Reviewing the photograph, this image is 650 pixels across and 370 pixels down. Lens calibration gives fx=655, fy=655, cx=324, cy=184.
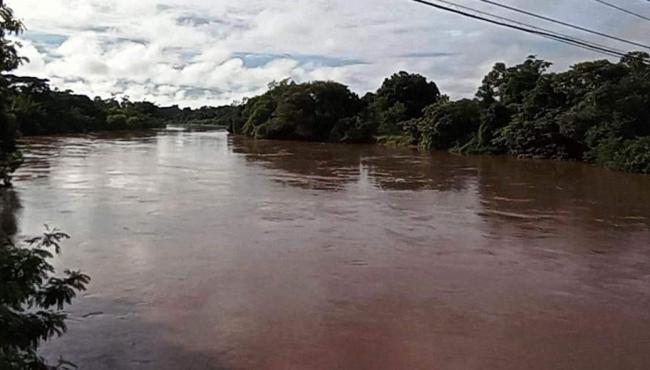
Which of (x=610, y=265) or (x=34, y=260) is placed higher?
(x=34, y=260)

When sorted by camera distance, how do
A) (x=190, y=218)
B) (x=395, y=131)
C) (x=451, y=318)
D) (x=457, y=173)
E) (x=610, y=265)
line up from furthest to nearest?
(x=395, y=131) → (x=457, y=173) → (x=190, y=218) → (x=610, y=265) → (x=451, y=318)

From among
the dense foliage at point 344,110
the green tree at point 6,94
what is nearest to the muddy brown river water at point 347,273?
the green tree at point 6,94

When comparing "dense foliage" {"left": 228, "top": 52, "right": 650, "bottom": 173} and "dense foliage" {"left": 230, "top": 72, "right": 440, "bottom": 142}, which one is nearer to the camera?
"dense foliage" {"left": 228, "top": 52, "right": 650, "bottom": 173}

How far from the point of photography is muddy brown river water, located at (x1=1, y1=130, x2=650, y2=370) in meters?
5.46

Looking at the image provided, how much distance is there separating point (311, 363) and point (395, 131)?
3430 centimetres

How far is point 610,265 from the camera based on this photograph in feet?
28.3

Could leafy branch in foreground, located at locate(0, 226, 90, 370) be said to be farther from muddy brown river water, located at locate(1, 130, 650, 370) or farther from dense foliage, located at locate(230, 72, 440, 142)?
dense foliage, located at locate(230, 72, 440, 142)

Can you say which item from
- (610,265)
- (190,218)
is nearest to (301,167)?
(190,218)

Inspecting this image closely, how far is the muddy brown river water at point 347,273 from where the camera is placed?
5.46 meters

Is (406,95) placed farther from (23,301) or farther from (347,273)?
(23,301)

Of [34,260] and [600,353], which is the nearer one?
[34,260]

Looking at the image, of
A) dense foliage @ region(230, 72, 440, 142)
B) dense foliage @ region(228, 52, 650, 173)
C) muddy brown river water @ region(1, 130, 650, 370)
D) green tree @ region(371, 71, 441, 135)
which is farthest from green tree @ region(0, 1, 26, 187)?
green tree @ region(371, 71, 441, 135)

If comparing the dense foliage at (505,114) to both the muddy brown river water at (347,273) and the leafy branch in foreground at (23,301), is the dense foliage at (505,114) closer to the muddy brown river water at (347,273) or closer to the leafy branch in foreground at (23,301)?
the muddy brown river water at (347,273)

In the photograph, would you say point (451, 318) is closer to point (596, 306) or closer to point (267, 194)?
point (596, 306)
